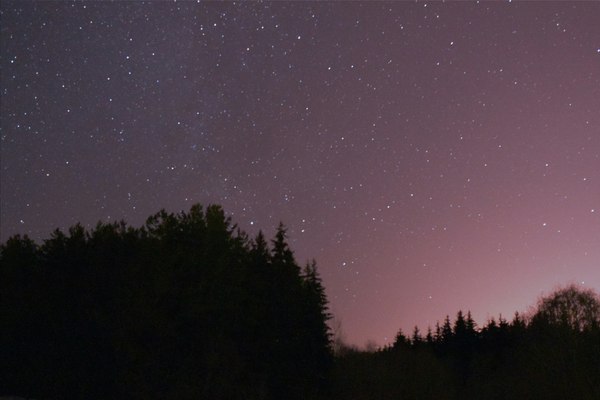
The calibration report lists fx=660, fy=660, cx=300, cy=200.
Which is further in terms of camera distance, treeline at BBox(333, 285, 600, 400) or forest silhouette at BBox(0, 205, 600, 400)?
forest silhouette at BBox(0, 205, 600, 400)

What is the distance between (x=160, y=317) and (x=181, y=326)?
209cm

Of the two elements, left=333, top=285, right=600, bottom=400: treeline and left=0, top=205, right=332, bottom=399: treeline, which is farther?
left=0, top=205, right=332, bottom=399: treeline

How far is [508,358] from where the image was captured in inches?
2115

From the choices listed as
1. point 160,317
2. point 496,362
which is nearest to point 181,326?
point 160,317

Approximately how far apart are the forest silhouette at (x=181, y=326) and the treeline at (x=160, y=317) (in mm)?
65

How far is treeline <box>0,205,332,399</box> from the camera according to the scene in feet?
96.5

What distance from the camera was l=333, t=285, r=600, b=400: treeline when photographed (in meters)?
26.2

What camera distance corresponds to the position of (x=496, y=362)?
58.6 meters

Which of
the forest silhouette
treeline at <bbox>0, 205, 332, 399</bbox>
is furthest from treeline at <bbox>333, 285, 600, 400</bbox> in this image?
treeline at <bbox>0, 205, 332, 399</bbox>

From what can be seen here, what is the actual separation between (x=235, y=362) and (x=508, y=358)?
96.0 feet

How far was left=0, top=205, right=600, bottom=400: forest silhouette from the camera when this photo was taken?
2897cm

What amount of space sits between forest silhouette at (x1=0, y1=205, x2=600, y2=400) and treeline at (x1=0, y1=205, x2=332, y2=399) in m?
0.07

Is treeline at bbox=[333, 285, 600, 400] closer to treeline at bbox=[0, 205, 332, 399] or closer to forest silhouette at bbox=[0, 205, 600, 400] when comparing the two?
forest silhouette at bbox=[0, 205, 600, 400]

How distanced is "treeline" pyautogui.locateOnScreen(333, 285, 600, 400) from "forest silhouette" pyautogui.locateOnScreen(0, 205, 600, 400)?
0.13 metres
